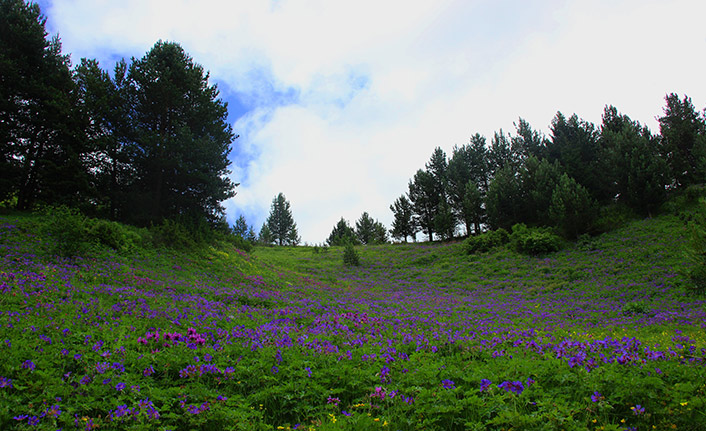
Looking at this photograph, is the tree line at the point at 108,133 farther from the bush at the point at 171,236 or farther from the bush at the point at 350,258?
the bush at the point at 350,258

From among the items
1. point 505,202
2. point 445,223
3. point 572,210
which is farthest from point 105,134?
point 445,223

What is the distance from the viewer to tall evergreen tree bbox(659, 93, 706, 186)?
3114cm

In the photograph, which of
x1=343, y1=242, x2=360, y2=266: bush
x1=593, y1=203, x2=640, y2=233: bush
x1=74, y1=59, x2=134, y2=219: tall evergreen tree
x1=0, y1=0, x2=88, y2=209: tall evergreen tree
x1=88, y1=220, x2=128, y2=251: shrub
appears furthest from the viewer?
x1=343, y1=242, x2=360, y2=266: bush

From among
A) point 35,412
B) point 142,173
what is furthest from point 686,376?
point 142,173

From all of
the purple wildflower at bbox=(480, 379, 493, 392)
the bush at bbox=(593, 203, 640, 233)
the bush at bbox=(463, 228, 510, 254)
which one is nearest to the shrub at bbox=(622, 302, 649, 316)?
the purple wildflower at bbox=(480, 379, 493, 392)

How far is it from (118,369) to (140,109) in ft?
75.9

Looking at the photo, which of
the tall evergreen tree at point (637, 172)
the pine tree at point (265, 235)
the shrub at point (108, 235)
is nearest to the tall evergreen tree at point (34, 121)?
the shrub at point (108, 235)

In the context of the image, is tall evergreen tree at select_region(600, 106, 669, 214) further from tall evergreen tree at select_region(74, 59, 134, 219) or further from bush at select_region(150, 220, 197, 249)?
tall evergreen tree at select_region(74, 59, 134, 219)

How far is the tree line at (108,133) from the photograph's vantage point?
18.3 metres

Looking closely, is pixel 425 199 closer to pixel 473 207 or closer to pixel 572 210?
pixel 473 207

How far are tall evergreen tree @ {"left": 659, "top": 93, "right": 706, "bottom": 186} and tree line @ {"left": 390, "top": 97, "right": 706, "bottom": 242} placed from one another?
9 cm

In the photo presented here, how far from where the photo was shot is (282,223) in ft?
285

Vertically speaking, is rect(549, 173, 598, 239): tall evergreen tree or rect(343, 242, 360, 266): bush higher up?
rect(549, 173, 598, 239): tall evergreen tree

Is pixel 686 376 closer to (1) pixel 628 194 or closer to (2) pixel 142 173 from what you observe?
(2) pixel 142 173
